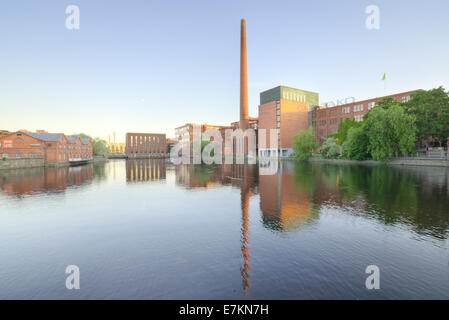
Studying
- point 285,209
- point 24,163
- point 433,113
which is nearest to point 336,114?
point 433,113

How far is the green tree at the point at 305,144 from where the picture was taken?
7650 cm

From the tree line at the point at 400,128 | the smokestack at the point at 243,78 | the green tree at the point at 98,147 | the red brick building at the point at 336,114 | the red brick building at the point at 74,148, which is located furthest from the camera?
the green tree at the point at 98,147

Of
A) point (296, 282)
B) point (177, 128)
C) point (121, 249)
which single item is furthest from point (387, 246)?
point (177, 128)

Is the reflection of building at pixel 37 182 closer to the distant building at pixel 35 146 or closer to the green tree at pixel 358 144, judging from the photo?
the distant building at pixel 35 146

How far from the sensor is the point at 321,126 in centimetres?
10731

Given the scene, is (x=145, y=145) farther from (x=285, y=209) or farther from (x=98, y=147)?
(x=285, y=209)

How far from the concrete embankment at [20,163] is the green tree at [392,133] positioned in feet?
282

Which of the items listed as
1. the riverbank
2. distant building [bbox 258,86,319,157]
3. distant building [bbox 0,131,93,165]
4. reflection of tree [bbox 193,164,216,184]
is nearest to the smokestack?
distant building [bbox 258,86,319,157]

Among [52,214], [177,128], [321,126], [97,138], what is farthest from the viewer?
[177,128]

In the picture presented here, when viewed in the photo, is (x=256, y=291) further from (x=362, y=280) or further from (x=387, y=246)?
(x=387, y=246)

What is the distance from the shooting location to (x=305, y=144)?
7656cm

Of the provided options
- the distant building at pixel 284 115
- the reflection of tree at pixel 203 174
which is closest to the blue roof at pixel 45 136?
the reflection of tree at pixel 203 174

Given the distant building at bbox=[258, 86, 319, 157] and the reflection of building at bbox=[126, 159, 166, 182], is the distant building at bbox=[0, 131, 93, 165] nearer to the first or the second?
the reflection of building at bbox=[126, 159, 166, 182]
